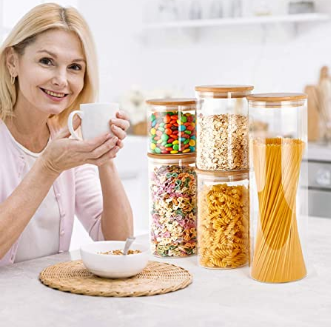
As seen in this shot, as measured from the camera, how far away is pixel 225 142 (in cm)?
148

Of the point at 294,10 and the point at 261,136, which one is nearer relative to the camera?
the point at 261,136

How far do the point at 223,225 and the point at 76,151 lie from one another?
14.3 inches

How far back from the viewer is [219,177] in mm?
1476

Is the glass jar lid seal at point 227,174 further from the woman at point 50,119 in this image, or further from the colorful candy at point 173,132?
the woman at point 50,119

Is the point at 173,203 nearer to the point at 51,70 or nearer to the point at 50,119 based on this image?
the point at 51,70

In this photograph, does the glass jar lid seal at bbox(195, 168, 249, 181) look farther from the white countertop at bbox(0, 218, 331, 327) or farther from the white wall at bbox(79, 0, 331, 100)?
the white wall at bbox(79, 0, 331, 100)

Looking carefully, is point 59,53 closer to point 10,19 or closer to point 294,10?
point 10,19

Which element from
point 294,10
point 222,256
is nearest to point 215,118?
point 222,256

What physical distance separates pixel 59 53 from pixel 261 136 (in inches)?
25.1

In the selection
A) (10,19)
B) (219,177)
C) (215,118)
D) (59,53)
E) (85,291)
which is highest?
(10,19)

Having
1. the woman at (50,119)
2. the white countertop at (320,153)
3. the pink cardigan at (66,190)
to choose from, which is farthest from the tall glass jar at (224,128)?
the white countertop at (320,153)

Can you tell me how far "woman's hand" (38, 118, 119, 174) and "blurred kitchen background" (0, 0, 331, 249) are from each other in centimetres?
206

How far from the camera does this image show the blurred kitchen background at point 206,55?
3.76 m

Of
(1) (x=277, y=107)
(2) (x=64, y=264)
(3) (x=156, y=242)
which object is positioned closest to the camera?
(1) (x=277, y=107)
